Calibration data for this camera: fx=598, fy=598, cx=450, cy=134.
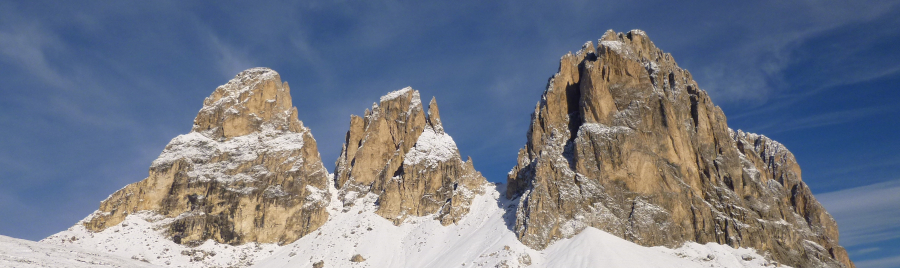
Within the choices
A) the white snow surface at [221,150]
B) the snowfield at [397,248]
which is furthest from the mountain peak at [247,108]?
the snowfield at [397,248]

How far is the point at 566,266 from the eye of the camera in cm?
9056

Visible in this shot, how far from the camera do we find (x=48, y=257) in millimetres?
83062

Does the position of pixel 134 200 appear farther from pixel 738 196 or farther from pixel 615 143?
pixel 738 196

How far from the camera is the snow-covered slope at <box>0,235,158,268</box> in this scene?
7678 centimetres

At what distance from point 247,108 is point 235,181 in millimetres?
19669

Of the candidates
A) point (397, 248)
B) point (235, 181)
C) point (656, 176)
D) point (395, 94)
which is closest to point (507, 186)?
point (397, 248)

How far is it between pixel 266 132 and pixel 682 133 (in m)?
88.6

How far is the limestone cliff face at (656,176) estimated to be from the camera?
328ft

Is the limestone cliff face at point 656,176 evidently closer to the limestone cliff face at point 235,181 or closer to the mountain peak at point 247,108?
the limestone cliff face at point 235,181

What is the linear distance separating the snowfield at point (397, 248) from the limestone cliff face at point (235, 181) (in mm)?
3040

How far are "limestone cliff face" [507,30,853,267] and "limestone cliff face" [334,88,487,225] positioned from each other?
13.6 m

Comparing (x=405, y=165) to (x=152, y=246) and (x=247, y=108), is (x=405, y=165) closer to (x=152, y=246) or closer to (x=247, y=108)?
(x=247, y=108)

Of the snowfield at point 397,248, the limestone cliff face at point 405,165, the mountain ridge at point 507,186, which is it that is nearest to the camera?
the snowfield at point 397,248

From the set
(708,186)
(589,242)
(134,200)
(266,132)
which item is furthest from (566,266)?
(134,200)
